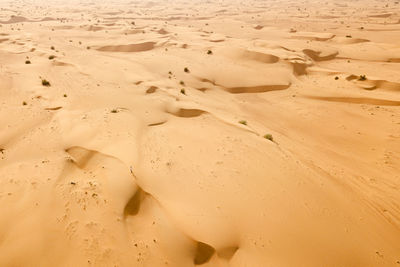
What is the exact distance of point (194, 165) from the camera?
6.51m

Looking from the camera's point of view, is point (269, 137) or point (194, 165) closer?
point (194, 165)

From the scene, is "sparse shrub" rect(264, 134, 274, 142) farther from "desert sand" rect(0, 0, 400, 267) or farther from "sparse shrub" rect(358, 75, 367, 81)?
"sparse shrub" rect(358, 75, 367, 81)

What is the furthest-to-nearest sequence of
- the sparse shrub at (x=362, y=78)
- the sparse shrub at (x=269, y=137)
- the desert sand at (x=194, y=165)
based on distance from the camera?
1. the sparse shrub at (x=362, y=78)
2. the sparse shrub at (x=269, y=137)
3. the desert sand at (x=194, y=165)

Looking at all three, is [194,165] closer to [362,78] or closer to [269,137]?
[269,137]

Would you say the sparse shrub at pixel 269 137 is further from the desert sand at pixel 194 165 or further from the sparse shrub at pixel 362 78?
the sparse shrub at pixel 362 78

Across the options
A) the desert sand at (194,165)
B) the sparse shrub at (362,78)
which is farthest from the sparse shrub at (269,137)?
the sparse shrub at (362,78)

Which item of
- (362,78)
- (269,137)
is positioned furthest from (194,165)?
(362,78)

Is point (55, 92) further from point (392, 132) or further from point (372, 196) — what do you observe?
point (392, 132)

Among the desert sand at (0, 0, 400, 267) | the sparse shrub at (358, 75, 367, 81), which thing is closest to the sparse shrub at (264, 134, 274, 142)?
the desert sand at (0, 0, 400, 267)

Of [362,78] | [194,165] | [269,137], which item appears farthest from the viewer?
[362,78]

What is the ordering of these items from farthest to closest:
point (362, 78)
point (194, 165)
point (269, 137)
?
point (362, 78) < point (269, 137) < point (194, 165)

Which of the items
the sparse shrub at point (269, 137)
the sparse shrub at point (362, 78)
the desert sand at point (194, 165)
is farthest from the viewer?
the sparse shrub at point (362, 78)

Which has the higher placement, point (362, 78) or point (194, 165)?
point (194, 165)

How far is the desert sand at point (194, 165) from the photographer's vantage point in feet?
15.1
